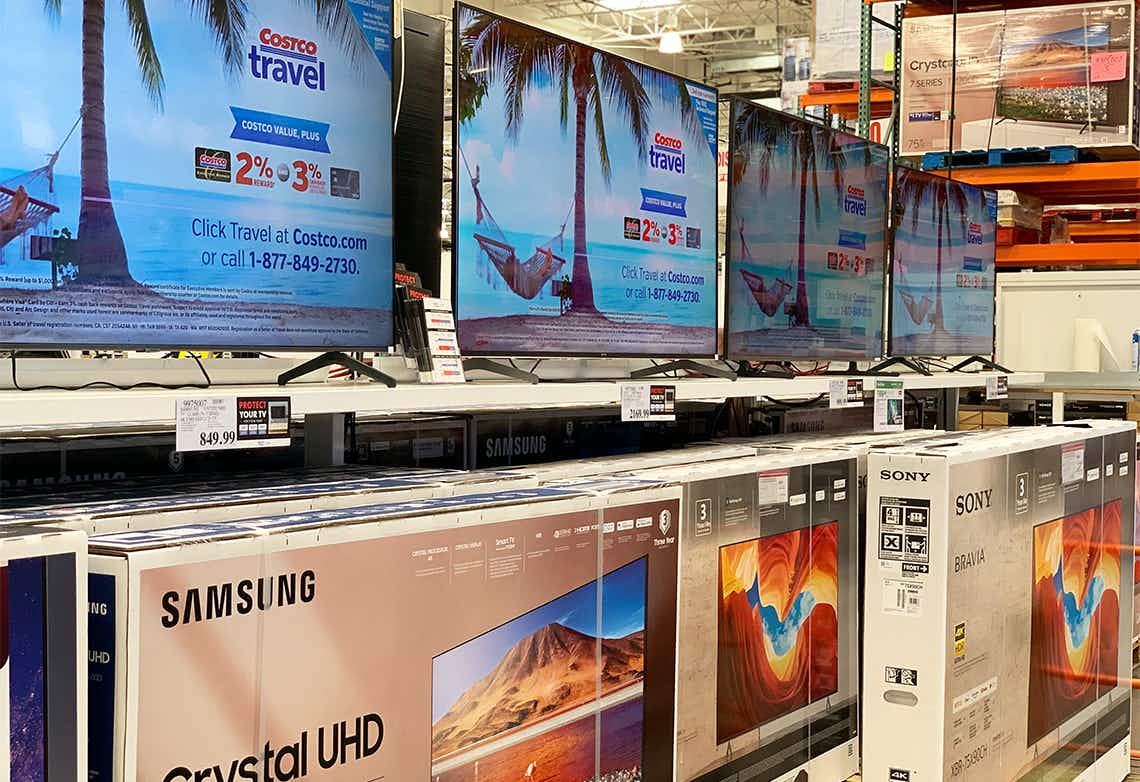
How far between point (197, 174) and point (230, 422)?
1.30 ft

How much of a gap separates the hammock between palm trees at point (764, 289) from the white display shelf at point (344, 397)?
0.24m

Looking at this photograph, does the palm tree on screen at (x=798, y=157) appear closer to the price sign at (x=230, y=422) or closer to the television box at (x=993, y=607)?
the television box at (x=993, y=607)

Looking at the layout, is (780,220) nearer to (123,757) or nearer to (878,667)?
(878,667)

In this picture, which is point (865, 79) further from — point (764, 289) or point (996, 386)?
point (764, 289)

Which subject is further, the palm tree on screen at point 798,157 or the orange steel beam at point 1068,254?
the orange steel beam at point 1068,254

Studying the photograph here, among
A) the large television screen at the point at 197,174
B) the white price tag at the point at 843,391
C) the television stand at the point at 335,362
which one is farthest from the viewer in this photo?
the white price tag at the point at 843,391

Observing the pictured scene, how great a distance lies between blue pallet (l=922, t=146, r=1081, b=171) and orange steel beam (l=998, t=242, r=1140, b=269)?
45 cm

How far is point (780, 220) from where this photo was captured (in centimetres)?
345

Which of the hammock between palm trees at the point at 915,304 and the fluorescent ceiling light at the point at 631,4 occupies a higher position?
the fluorescent ceiling light at the point at 631,4

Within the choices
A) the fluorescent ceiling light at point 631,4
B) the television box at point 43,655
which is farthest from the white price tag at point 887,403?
the fluorescent ceiling light at point 631,4

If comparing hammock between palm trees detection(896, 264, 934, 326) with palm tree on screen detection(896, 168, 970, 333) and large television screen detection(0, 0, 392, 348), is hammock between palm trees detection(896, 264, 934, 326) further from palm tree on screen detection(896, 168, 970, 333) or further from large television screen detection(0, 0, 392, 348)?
large television screen detection(0, 0, 392, 348)

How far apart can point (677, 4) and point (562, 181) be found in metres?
14.1

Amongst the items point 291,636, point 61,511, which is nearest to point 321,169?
point 61,511

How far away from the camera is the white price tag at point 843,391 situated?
11.2 ft
